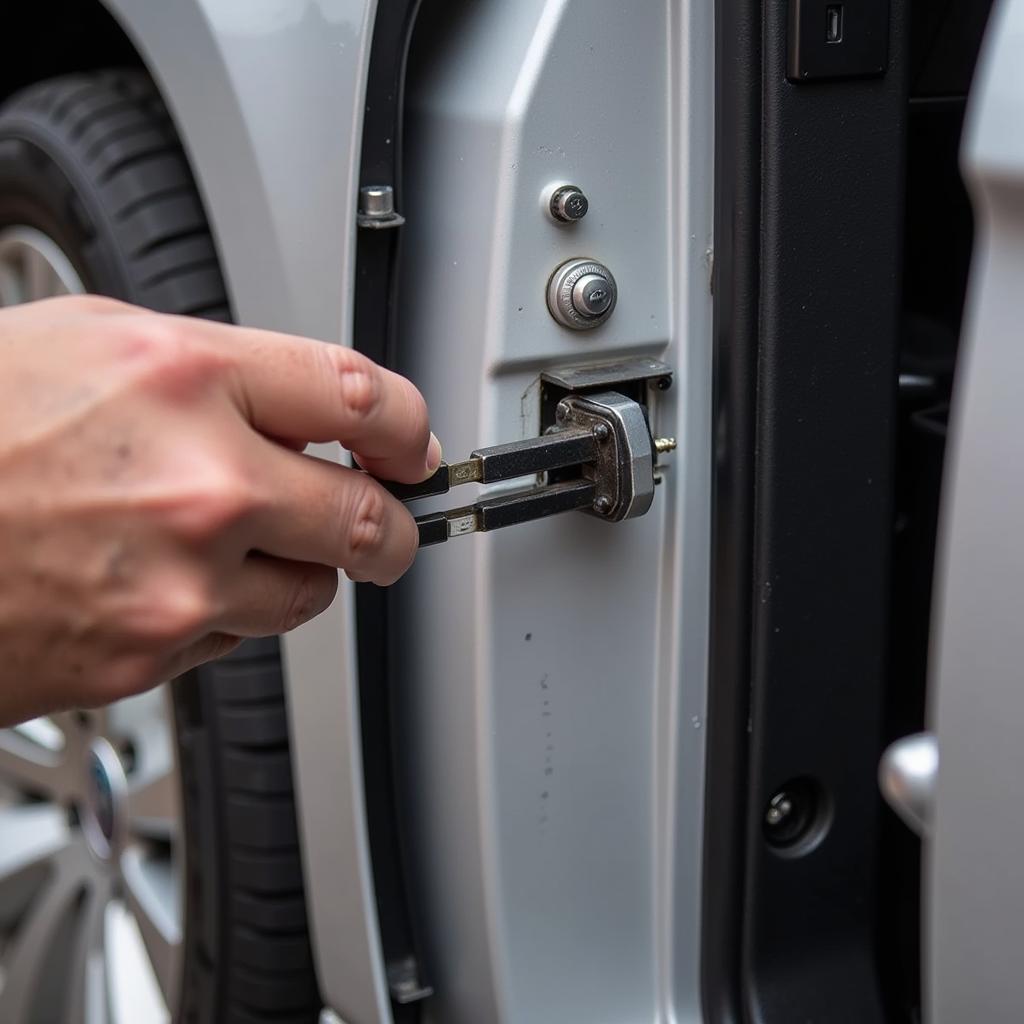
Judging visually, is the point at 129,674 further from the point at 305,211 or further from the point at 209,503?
the point at 305,211

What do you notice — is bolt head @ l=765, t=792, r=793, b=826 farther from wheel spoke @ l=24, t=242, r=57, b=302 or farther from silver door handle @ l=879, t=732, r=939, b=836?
wheel spoke @ l=24, t=242, r=57, b=302

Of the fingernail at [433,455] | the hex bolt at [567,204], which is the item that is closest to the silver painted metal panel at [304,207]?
the hex bolt at [567,204]

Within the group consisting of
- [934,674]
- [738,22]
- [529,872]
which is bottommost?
[529,872]

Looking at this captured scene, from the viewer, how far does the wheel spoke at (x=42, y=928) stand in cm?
175

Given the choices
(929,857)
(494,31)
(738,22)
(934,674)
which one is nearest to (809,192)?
(738,22)

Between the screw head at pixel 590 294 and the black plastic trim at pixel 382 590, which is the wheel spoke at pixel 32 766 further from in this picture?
the screw head at pixel 590 294

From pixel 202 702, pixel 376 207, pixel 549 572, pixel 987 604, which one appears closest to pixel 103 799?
pixel 202 702

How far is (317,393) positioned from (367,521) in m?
0.08

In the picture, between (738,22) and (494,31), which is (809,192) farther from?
(494,31)

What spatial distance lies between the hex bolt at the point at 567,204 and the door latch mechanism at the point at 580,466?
0.14 meters

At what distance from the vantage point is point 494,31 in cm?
105

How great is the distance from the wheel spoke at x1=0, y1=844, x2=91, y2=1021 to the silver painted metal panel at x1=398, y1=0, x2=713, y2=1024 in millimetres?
704

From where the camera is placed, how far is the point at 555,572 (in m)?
1.10

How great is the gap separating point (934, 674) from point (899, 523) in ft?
1.30
